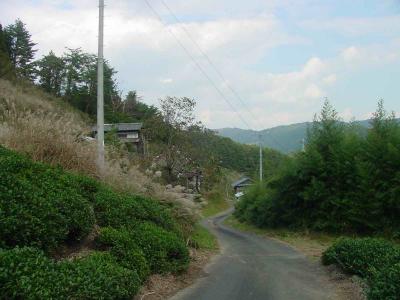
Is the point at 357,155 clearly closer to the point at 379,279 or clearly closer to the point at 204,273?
the point at 204,273

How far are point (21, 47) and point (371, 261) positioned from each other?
4874 cm

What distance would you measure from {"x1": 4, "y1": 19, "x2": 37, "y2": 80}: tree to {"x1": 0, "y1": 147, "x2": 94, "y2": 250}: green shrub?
150 feet

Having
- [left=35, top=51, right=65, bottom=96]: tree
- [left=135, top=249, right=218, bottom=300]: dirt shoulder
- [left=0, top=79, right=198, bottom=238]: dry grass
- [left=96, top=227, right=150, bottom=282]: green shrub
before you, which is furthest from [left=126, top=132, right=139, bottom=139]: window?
[left=96, top=227, right=150, bottom=282]: green shrub

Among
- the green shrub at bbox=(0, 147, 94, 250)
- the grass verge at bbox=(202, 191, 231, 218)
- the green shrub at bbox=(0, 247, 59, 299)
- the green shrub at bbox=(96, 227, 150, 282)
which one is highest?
the green shrub at bbox=(0, 147, 94, 250)

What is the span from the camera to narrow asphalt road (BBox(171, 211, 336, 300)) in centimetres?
847

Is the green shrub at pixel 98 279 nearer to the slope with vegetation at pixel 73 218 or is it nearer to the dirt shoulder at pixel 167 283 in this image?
the slope with vegetation at pixel 73 218

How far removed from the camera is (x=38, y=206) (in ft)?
21.1

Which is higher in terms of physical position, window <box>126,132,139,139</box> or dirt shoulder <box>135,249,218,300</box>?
window <box>126,132,139,139</box>

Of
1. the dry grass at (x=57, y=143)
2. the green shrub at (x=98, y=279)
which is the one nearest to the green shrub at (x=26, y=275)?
the green shrub at (x=98, y=279)

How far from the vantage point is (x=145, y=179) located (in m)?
13.6

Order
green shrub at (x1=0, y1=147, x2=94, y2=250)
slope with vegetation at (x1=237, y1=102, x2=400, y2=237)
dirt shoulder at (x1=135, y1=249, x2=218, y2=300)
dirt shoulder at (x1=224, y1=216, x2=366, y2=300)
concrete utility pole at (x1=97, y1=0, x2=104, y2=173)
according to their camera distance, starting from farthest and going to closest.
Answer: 1. slope with vegetation at (x1=237, y1=102, x2=400, y2=237)
2. concrete utility pole at (x1=97, y1=0, x2=104, y2=173)
3. dirt shoulder at (x1=224, y1=216, x2=366, y2=300)
4. dirt shoulder at (x1=135, y1=249, x2=218, y2=300)
5. green shrub at (x1=0, y1=147, x2=94, y2=250)

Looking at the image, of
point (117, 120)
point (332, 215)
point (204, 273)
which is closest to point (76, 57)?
point (117, 120)

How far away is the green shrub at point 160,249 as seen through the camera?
8.81m

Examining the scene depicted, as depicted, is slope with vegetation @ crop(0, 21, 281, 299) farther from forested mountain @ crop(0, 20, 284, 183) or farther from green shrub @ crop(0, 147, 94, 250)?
forested mountain @ crop(0, 20, 284, 183)
